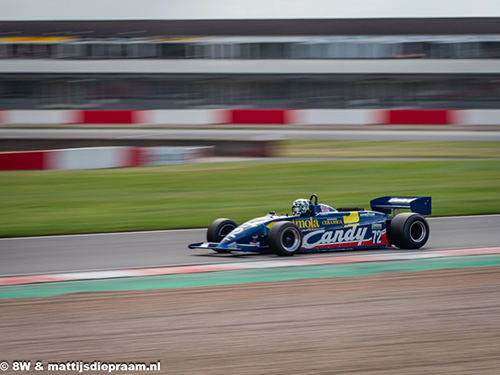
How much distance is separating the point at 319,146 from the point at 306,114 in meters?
7.02

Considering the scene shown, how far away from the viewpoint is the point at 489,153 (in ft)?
71.1

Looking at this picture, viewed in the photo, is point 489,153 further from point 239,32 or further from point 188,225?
point 239,32

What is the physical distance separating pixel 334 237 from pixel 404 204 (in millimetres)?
1095

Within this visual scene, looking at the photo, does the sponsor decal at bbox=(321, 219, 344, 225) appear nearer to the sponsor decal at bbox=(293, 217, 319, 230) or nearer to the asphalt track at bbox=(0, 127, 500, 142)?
the sponsor decal at bbox=(293, 217, 319, 230)

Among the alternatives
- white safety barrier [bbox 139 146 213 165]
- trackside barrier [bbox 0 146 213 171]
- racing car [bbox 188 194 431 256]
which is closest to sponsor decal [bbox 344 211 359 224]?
racing car [bbox 188 194 431 256]

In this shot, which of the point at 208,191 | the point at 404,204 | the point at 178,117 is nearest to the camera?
the point at 404,204

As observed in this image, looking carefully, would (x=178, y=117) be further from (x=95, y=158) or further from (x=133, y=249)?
(x=133, y=249)

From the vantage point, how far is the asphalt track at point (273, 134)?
2545 centimetres

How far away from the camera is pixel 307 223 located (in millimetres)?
8469

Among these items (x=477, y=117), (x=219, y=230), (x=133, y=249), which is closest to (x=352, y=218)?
(x=219, y=230)

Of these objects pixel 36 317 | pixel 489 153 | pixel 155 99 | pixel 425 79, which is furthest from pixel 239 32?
pixel 36 317

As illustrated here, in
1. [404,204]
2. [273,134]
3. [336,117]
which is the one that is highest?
[336,117]

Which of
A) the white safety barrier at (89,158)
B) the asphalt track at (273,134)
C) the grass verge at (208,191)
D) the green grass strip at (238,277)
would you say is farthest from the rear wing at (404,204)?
the asphalt track at (273,134)

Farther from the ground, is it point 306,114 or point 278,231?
point 306,114
